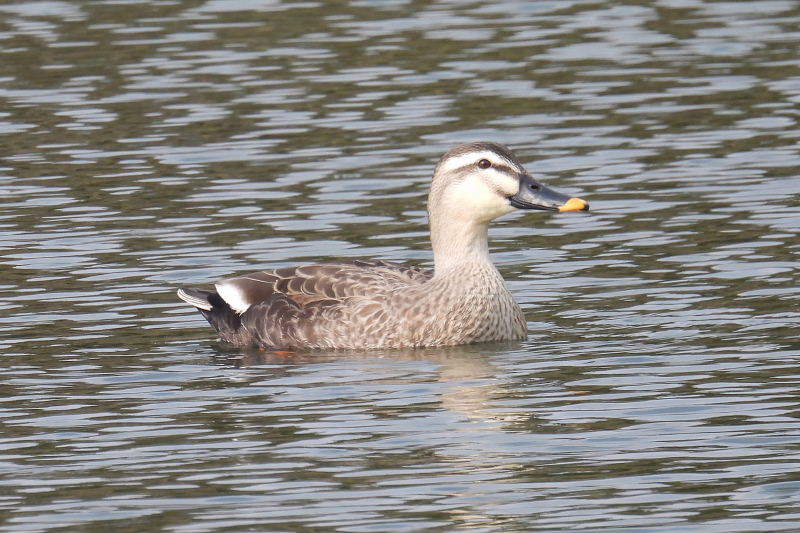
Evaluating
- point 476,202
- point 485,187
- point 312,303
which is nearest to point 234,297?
point 312,303

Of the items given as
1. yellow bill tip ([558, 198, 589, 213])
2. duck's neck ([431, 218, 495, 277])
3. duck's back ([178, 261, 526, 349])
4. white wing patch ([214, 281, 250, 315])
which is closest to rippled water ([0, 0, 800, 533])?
duck's back ([178, 261, 526, 349])

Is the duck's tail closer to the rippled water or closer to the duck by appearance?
the duck

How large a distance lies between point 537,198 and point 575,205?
15.7 inches

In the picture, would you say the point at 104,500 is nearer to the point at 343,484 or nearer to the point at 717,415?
the point at 343,484

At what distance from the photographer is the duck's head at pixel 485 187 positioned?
1485cm

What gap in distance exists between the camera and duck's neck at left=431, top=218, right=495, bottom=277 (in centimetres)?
1509

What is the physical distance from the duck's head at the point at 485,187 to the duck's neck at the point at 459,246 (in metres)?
0.07

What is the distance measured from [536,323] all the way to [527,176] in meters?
1.13

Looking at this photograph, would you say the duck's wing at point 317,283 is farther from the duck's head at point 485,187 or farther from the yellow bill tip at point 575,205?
the yellow bill tip at point 575,205

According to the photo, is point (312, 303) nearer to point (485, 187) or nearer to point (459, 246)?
point (459, 246)

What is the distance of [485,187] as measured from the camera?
14.9 meters

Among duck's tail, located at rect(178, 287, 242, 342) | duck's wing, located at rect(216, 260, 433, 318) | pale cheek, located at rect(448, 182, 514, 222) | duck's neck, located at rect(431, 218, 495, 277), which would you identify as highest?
pale cheek, located at rect(448, 182, 514, 222)

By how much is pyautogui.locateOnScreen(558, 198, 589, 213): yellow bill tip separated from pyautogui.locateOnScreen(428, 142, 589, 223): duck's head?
0.05ft

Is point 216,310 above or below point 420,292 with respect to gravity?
below
